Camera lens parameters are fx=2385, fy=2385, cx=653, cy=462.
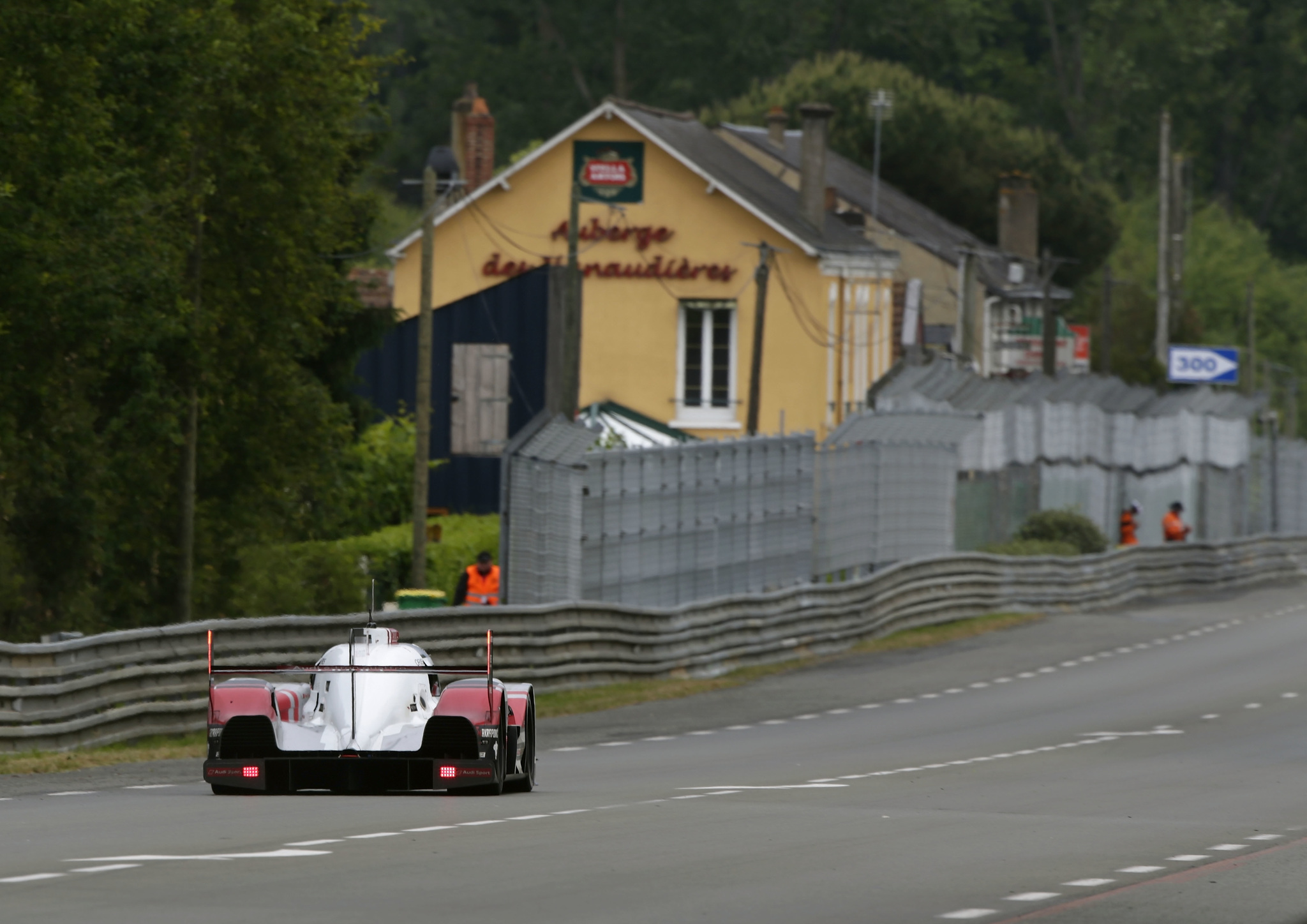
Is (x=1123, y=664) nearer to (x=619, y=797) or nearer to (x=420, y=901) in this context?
(x=619, y=797)

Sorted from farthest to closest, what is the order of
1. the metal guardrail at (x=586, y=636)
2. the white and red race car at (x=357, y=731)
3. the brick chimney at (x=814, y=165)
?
the brick chimney at (x=814, y=165) → the metal guardrail at (x=586, y=636) → the white and red race car at (x=357, y=731)

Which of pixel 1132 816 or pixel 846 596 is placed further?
pixel 846 596

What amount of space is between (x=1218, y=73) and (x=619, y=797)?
337 ft

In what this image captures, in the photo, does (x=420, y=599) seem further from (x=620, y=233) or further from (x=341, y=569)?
(x=620, y=233)

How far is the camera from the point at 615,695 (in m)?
26.2

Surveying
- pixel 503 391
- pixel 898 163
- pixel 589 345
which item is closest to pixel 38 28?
pixel 503 391

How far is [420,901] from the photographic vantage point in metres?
10.0

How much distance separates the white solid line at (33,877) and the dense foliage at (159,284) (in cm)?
1165

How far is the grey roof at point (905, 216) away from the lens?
218ft

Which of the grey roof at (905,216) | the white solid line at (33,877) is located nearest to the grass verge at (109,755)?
the white solid line at (33,877)

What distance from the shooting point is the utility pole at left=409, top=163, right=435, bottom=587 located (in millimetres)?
32406

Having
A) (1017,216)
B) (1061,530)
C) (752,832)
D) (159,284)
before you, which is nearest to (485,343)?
(1061,530)

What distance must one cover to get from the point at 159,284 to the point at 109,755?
7284 millimetres

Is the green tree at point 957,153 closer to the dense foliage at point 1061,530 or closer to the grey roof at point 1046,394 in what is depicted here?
the grey roof at point 1046,394
